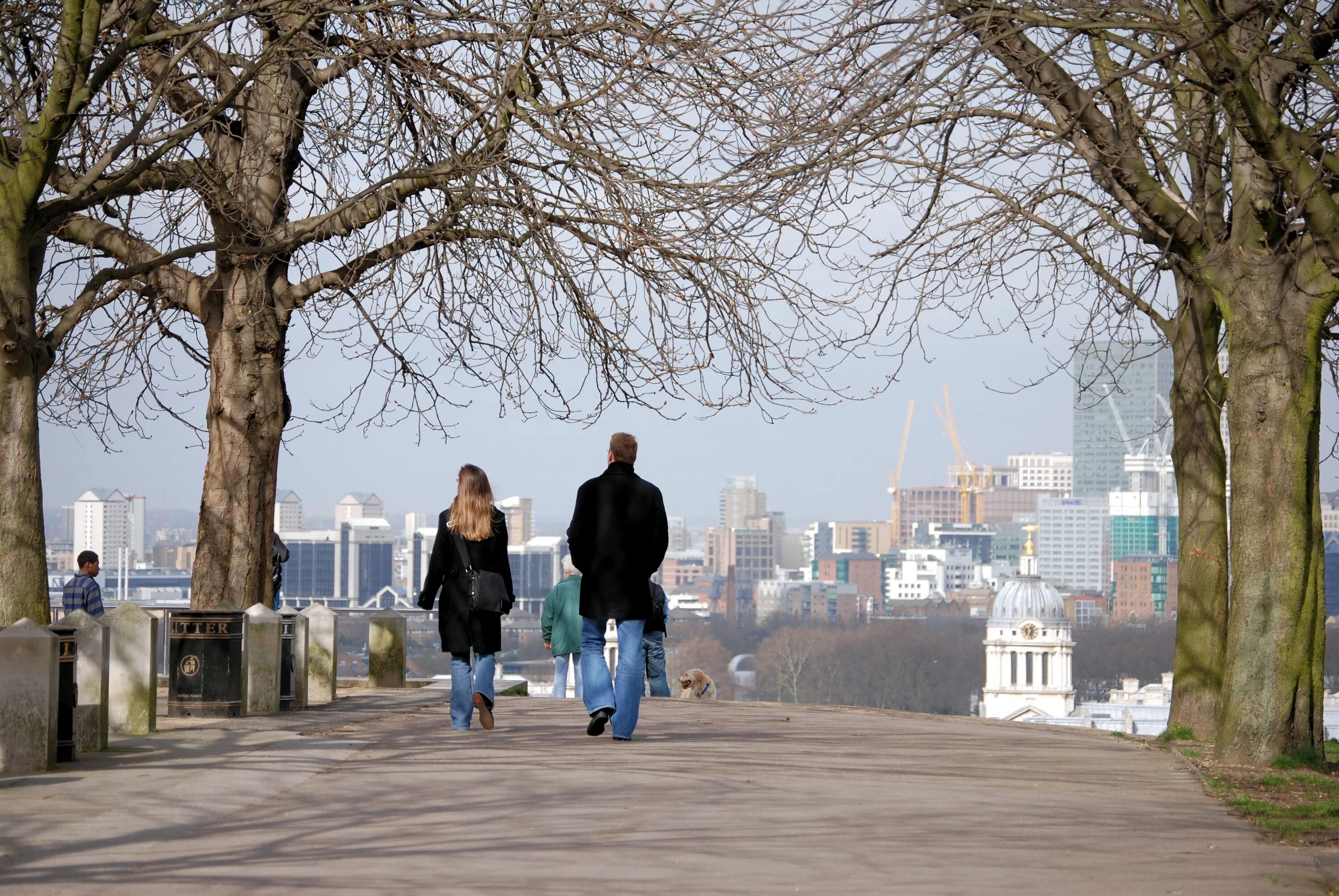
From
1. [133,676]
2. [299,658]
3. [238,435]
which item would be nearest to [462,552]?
[133,676]

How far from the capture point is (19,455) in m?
10.7

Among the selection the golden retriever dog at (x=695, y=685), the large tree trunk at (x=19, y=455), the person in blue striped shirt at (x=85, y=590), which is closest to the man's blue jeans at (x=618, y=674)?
the large tree trunk at (x=19, y=455)

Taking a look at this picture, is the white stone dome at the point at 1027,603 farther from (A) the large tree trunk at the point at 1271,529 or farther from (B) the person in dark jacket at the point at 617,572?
(B) the person in dark jacket at the point at 617,572

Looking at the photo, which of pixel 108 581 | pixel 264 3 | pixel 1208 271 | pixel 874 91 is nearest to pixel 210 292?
pixel 264 3

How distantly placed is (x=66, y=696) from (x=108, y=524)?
147ft

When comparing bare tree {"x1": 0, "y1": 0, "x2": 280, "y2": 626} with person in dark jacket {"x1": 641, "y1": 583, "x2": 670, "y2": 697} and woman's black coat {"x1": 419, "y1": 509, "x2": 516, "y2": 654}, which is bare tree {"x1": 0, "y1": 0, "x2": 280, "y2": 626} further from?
person in dark jacket {"x1": 641, "y1": 583, "x2": 670, "y2": 697}

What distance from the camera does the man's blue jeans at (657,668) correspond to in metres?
16.2

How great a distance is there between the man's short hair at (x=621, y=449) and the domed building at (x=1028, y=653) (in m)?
85.1

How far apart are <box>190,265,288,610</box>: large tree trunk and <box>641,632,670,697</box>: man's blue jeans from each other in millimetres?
3869

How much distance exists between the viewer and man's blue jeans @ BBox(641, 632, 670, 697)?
16172mm

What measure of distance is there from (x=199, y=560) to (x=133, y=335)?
3.28 m

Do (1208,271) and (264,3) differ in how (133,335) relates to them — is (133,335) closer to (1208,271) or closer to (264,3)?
(264,3)

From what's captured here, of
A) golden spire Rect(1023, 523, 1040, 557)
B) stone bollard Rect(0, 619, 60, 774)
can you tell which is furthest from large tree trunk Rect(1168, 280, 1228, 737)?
golden spire Rect(1023, 523, 1040, 557)

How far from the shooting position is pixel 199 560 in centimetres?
1444
